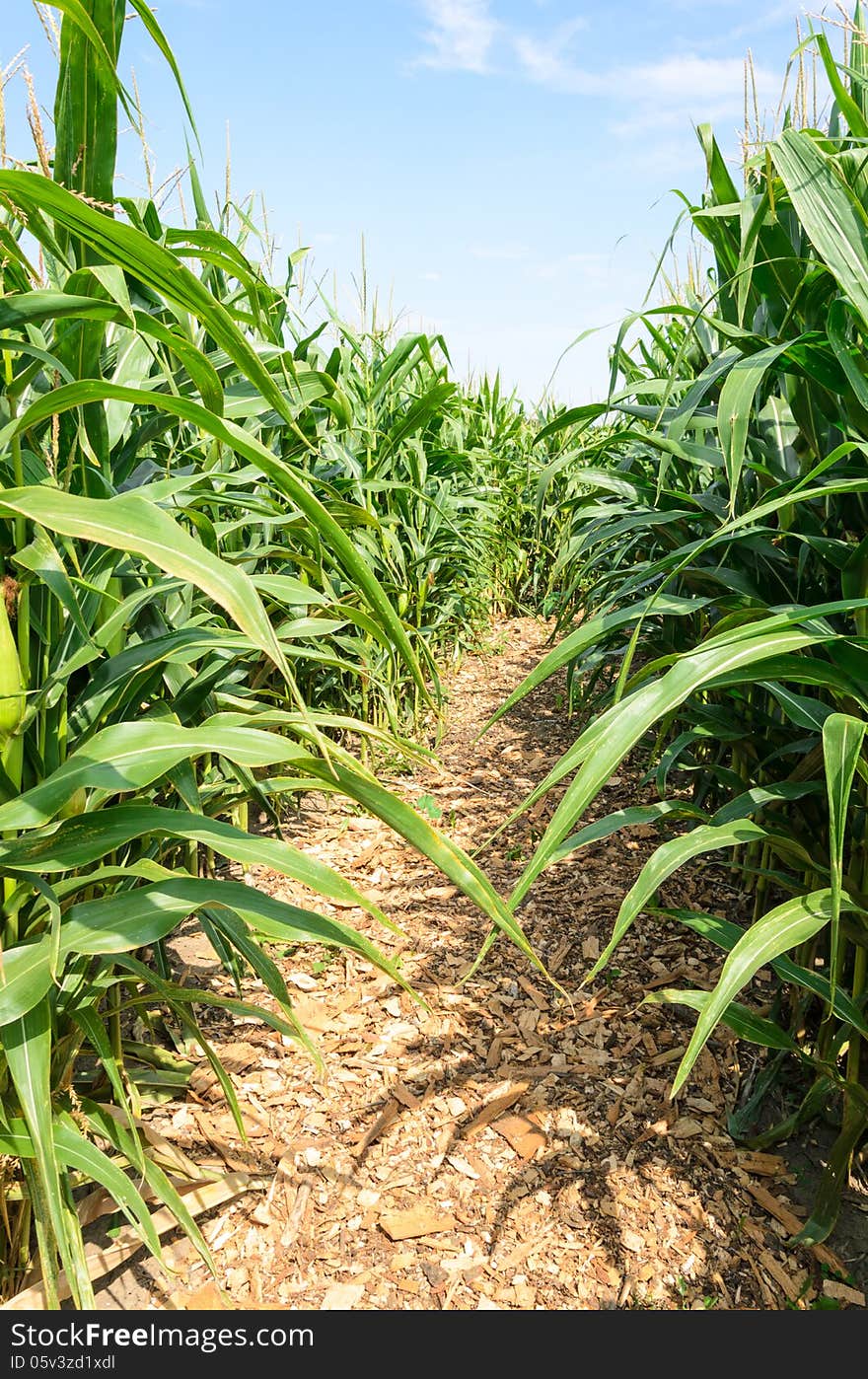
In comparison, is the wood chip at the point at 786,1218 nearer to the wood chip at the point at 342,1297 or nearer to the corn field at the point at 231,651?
the corn field at the point at 231,651

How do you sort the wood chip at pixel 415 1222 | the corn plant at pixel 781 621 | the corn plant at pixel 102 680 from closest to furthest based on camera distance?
the corn plant at pixel 102 680, the corn plant at pixel 781 621, the wood chip at pixel 415 1222

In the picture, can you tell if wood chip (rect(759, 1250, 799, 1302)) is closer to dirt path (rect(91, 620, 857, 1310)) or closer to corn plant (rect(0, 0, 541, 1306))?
dirt path (rect(91, 620, 857, 1310))

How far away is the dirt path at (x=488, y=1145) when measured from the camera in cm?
110

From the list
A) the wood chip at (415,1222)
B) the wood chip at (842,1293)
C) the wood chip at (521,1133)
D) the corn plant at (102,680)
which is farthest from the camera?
the wood chip at (521,1133)

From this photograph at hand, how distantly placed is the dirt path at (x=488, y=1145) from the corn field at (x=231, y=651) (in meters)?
0.09

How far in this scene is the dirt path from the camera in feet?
3.60

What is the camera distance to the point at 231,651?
1220 mm

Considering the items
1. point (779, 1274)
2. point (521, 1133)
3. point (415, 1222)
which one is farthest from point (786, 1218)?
point (415, 1222)

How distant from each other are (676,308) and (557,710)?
6.80 feet

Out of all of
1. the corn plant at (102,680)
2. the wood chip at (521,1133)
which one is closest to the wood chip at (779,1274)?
the wood chip at (521,1133)

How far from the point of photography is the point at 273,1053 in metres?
1.48

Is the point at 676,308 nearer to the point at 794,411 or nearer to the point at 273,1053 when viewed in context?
the point at 794,411

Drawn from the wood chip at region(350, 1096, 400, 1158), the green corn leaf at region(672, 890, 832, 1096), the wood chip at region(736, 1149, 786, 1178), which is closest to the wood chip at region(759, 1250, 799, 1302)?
the wood chip at region(736, 1149, 786, 1178)

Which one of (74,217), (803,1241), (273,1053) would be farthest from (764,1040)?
(74,217)
